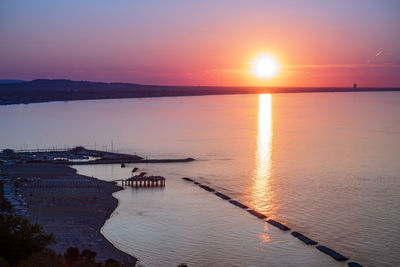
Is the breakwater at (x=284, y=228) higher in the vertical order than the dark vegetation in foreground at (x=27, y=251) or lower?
lower

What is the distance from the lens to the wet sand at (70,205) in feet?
78.6

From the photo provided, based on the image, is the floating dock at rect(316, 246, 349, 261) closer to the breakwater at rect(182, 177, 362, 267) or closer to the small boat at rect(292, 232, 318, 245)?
the breakwater at rect(182, 177, 362, 267)

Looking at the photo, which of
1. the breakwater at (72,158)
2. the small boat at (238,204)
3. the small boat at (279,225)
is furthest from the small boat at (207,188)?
the breakwater at (72,158)

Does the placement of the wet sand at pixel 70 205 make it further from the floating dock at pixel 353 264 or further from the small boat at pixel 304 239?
the floating dock at pixel 353 264

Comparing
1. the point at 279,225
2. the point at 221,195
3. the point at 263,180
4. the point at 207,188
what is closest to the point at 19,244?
the point at 279,225

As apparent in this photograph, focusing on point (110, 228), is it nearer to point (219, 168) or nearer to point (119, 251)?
point (119, 251)

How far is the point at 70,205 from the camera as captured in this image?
30891mm

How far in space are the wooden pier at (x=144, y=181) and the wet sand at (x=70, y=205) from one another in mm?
1207

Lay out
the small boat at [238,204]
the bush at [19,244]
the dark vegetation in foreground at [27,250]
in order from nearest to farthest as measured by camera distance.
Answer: the dark vegetation in foreground at [27,250] → the bush at [19,244] → the small boat at [238,204]

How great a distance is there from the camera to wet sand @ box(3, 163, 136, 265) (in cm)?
2397

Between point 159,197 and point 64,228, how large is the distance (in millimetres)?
9741

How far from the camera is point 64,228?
2614 centimetres

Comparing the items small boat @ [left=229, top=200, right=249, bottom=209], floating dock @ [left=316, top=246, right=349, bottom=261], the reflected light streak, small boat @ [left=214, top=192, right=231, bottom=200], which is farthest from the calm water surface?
small boat @ [left=214, top=192, right=231, bottom=200]

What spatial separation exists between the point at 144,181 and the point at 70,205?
347 inches
